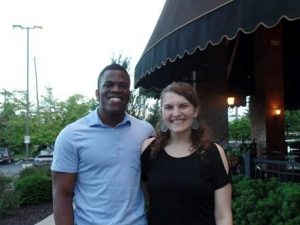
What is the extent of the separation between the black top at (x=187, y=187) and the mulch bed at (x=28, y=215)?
7.43 metres

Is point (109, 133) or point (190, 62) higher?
point (190, 62)

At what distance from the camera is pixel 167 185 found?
259 cm

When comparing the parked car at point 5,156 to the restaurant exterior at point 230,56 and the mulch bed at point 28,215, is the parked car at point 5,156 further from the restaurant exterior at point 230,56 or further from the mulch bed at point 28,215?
the mulch bed at point 28,215

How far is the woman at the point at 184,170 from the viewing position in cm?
256

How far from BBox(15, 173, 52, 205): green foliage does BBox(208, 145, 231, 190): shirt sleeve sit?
396 inches

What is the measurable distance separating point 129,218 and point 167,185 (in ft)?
0.97

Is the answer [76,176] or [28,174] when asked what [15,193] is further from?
[76,176]

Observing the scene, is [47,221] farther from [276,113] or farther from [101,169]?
[101,169]

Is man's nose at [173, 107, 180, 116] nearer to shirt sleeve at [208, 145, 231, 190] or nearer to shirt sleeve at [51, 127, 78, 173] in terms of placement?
shirt sleeve at [208, 145, 231, 190]

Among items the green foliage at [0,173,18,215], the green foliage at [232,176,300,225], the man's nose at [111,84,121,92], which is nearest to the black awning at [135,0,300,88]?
the green foliage at [232,176,300,225]

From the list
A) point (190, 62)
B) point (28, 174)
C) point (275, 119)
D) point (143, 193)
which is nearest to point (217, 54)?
point (190, 62)

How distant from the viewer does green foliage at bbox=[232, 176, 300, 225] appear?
4336mm

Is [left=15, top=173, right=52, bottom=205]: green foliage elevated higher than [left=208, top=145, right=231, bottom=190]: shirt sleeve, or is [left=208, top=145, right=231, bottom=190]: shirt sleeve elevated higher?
[left=208, top=145, right=231, bottom=190]: shirt sleeve

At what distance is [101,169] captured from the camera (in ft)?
8.70
